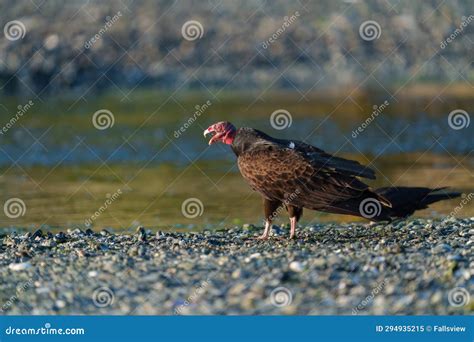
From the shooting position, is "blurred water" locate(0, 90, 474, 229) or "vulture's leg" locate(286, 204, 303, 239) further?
"blurred water" locate(0, 90, 474, 229)

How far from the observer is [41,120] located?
111 feet

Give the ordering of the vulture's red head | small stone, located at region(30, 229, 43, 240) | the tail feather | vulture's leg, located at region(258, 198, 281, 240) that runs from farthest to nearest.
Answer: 1. small stone, located at region(30, 229, 43, 240)
2. the vulture's red head
3. the tail feather
4. vulture's leg, located at region(258, 198, 281, 240)

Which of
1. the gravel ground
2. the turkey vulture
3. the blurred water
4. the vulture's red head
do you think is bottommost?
the gravel ground

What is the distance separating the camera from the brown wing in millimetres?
13977

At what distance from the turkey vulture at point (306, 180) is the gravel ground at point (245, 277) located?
1.55ft

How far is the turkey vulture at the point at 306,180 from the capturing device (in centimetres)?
1398

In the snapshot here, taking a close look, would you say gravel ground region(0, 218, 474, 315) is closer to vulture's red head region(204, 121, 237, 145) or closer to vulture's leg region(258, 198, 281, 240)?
vulture's leg region(258, 198, 281, 240)

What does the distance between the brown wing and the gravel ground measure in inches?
24.3

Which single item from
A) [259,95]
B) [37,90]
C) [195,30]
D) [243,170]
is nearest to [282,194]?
[243,170]

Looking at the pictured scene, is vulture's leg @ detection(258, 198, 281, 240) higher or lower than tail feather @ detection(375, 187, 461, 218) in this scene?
lower

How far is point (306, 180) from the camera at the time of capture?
45.9 feet

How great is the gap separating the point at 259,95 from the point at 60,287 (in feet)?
92.6

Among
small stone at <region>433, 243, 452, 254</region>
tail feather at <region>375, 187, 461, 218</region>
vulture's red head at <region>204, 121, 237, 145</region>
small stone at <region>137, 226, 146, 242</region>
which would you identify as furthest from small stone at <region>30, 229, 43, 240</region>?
small stone at <region>433, 243, 452, 254</region>

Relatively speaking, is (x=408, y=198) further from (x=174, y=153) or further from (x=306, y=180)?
(x=174, y=153)
